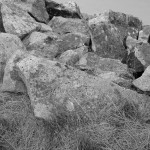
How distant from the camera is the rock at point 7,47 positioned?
7.69m

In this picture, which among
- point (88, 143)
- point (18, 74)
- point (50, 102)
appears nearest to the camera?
point (88, 143)

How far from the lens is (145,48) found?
8.29 m

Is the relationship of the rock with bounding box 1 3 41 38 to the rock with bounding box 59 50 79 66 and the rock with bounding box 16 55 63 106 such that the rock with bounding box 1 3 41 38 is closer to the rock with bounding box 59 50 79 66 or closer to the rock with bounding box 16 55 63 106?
the rock with bounding box 59 50 79 66

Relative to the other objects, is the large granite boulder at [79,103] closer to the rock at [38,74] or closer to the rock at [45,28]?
the rock at [38,74]

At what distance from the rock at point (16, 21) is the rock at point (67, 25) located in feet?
3.52

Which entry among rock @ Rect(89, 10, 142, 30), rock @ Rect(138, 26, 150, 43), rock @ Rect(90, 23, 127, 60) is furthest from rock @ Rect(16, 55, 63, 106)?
rock @ Rect(138, 26, 150, 43)

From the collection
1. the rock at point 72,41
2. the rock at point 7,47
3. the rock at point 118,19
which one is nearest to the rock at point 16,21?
the rock at point 7,47

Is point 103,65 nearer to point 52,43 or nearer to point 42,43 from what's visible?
point 52,43

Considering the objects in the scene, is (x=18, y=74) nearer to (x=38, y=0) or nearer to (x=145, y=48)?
(x=145, y=48)

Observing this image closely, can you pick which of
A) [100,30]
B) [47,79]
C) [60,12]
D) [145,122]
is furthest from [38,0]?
[145,122]

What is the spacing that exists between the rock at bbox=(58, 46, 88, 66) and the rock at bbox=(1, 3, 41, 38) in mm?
1579

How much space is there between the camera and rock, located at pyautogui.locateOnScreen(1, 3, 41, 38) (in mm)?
9180

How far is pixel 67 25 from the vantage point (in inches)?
419

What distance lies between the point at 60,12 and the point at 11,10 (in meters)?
2.25
